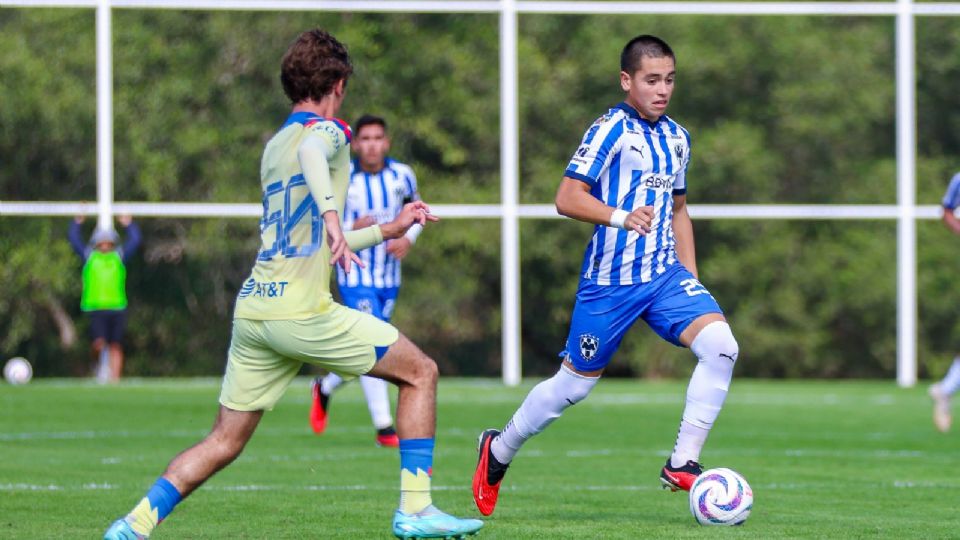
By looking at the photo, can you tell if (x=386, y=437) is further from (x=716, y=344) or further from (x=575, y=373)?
(x=716, y=344)

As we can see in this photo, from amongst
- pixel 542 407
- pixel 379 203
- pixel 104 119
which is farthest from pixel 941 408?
pixel 104 119

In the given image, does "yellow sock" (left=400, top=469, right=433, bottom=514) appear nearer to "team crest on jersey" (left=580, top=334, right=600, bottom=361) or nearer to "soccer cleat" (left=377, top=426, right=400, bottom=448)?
"team crest on jersey" (left=580, top=334, right=600, bottom=361)

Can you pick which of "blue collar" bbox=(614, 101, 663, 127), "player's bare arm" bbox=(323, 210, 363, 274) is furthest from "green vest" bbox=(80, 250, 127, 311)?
"player's bare arm" bbox=(323, 210, 363, 274)

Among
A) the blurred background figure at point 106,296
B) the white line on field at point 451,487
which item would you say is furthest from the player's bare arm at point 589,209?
the blurred background figure at point 106,296

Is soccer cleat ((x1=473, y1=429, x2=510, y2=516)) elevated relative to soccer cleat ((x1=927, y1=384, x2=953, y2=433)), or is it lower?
elevated

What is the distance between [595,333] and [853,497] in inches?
71.9

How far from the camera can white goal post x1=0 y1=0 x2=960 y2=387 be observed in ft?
67.9

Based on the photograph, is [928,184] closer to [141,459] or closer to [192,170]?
[192,170]

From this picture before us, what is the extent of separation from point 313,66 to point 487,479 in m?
2.35

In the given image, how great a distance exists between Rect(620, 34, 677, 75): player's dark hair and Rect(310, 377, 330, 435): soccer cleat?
5.19m

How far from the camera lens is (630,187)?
7992 mm

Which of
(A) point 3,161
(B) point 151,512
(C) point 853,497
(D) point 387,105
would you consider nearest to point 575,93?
(D) point 387,105

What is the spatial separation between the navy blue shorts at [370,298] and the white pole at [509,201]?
8.23 m

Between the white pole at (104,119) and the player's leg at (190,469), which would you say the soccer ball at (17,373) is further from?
the player's leg at (190,469)
